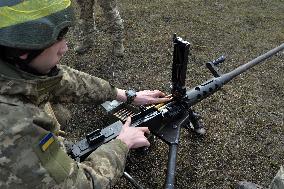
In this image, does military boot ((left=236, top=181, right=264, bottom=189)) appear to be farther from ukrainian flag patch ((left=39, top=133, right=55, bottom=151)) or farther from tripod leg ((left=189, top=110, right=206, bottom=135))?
ukrainian flag patch ((left=39, top=133, right=55, bottom=151))

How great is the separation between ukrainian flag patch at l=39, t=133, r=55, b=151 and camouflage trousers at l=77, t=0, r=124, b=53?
4834mm

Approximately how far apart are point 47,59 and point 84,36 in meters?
4.99

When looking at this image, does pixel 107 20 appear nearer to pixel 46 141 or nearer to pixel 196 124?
pixel 196 124

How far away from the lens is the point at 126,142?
3.32m

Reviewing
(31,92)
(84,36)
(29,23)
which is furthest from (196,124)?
(84,36)

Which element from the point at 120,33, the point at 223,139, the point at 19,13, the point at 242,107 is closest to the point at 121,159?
the point at 19,13

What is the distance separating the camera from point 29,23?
94.7 inches

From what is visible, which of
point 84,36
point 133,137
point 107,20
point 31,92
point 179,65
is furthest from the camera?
point 84,36

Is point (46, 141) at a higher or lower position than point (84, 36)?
higher

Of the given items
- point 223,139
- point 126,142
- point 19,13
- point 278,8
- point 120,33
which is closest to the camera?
point 19,13

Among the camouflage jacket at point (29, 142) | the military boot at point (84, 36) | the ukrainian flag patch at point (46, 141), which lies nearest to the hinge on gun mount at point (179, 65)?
the camouflage jacket at point (29, 142)

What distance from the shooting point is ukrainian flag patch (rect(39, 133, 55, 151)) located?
252cm

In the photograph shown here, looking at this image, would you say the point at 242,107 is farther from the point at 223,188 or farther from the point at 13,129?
the point at 13,129

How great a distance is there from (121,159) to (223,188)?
1.93 meters
